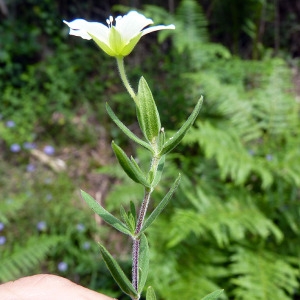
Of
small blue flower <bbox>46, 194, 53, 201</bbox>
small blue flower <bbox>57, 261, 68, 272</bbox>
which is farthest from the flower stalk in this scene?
small blue flower <bbox>46, 194, 53, 201</bbox>

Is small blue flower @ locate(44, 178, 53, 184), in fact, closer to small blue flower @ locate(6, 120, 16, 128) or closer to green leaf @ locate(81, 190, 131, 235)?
small blue flower @ locate(6, 120, 16, 128)

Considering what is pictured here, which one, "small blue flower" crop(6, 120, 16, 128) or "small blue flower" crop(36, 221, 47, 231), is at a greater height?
"small blue flower" crop(6, 120, 16, 128)

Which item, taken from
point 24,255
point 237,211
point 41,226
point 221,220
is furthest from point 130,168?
point 41,226

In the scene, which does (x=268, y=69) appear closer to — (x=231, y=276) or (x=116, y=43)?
(x=231, y=276)

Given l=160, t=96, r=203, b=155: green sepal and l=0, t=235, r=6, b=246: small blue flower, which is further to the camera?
l=0, t=235, r=6, b=246: small blue flower

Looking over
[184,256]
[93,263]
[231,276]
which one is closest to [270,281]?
[231,276]

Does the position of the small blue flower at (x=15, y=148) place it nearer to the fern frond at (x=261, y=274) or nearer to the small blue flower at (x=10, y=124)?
the small blue flower at (x=10, y=124)

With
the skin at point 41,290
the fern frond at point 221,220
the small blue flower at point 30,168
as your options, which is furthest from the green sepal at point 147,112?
the small blue flower at point 30,168

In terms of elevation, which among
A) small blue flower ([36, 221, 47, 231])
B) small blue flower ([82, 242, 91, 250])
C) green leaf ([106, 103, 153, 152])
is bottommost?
small blue flower ([82, 242, 91, 250])
